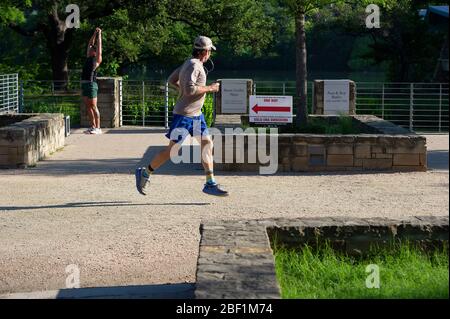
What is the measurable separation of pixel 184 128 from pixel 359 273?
4.37 metres

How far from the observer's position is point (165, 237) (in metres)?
8.80

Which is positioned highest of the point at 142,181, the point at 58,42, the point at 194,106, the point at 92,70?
the point at 58,42

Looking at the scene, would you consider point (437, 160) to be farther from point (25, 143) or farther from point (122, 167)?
point (25, 143)

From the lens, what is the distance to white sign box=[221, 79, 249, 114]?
2219 centimetres

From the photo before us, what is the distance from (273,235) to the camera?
7.04m

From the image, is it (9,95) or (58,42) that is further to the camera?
(58,42)

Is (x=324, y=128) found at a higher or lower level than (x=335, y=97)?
lower

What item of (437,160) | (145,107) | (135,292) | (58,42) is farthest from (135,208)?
(58,42)

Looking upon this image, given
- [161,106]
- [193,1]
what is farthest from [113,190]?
[193,1]

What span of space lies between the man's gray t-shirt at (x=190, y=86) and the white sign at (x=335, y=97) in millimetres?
12235

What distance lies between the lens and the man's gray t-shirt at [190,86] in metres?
10.6

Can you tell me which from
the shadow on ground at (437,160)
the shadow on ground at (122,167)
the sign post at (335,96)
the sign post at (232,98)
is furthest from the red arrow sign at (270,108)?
the sign post at (335,96)

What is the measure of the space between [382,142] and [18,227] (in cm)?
612

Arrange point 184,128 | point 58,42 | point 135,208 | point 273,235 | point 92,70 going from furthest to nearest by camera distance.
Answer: point 58,42 → point 92,70 → point 184,128 → point 135,208 → point 273,235
